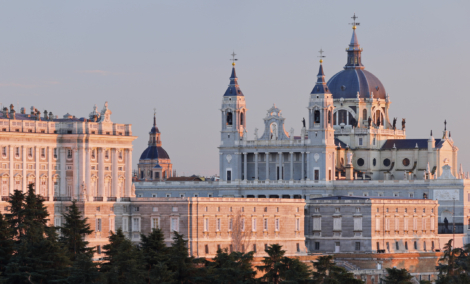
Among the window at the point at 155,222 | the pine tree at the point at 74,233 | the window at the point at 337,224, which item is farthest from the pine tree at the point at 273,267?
the window at the point at 337,224

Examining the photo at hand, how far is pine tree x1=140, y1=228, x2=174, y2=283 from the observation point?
122m

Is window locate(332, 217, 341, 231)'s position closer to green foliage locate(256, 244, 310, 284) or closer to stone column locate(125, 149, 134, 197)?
stone column locate(125, 149, 134, 197)

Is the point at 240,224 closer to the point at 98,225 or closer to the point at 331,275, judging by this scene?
the point at 98,225

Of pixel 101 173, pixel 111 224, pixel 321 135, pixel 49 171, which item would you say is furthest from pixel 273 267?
pixel 321 135

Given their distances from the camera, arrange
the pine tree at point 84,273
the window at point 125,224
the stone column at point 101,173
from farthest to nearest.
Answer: the window at point 125,224 < the stone column at point 101,173 < the pine tree at point 84,273

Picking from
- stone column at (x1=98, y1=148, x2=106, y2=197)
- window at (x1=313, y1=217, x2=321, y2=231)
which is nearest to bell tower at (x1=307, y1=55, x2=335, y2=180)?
window at (x1=313, y1=217, x2=321, y2=231)

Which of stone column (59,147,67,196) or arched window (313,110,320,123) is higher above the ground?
arched window (313,110,320,123)

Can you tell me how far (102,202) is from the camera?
5886 inches

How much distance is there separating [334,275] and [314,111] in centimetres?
7080

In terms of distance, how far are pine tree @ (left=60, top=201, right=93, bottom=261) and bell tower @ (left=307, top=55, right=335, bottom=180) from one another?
6183 centimetres

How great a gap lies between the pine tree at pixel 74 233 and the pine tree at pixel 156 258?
194 inches

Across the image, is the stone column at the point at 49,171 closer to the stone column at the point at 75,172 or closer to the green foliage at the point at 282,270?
the stone column at the point at 75,172

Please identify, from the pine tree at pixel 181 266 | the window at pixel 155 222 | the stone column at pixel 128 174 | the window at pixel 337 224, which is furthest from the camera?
the window at pixel 337 224

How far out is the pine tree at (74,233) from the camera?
130 m
